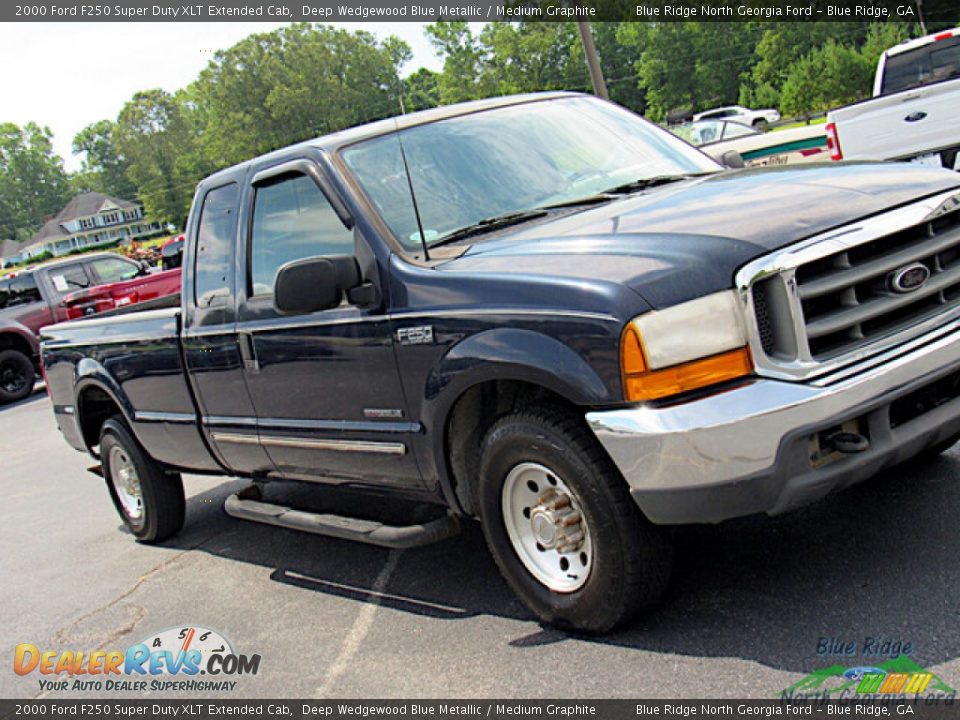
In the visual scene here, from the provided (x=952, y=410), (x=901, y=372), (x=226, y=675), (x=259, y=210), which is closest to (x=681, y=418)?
(x=901, y=372)

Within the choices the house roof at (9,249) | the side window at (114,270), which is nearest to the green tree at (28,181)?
the house roof at (9,249)

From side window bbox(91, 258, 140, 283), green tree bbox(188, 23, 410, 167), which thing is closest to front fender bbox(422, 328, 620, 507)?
side window bbox(91, 258, 140, 283)

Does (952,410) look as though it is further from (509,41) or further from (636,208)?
(509,41)

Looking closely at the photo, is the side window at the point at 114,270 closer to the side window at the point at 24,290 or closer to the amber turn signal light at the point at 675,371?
the side window at the point at 24,290

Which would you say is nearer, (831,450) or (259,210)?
(831,450)

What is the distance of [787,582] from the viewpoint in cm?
388

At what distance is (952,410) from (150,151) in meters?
144

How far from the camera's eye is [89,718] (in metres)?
4.20

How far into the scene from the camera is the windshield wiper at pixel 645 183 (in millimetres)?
4521

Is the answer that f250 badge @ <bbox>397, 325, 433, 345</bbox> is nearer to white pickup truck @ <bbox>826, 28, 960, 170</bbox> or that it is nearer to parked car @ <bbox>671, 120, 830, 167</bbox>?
white pickup truck @ <bbox>826, 28, 960, 170</bbox>

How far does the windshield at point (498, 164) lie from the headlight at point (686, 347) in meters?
1.27

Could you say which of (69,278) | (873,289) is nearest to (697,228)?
(873,289)

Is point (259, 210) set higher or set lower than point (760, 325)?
higher

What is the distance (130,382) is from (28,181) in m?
184
